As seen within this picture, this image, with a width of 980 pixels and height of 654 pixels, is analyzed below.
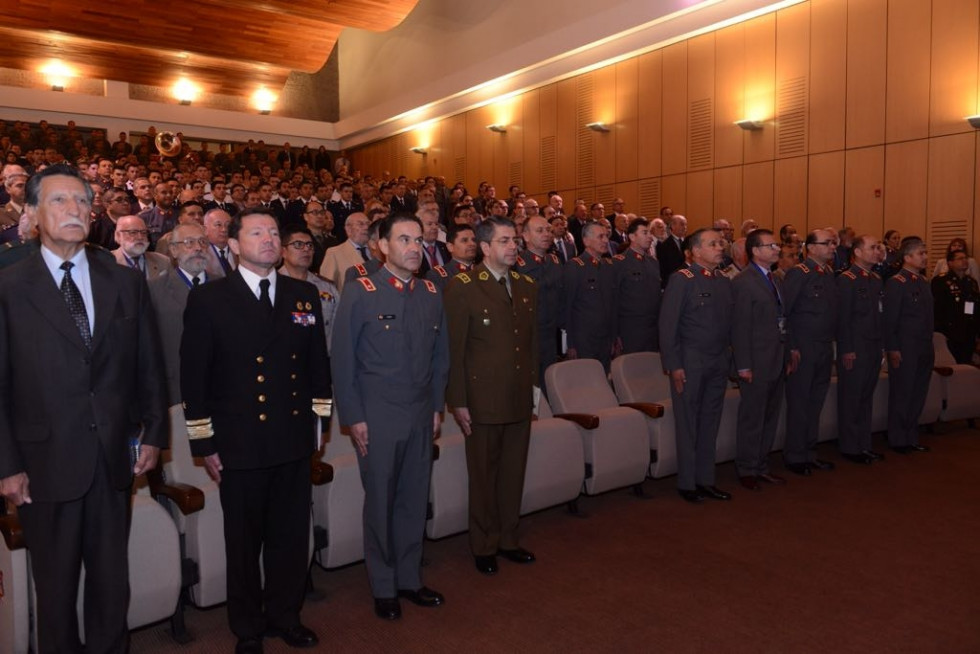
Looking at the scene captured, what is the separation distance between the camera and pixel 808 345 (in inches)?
196

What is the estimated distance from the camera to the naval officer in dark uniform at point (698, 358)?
430 cm

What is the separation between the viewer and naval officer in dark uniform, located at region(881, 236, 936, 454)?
5520 millimetres

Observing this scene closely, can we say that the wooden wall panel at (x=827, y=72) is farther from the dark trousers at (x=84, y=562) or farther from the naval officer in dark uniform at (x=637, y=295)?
the dark trousers at (x=84, y=562)

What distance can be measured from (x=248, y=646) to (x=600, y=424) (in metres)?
2.18

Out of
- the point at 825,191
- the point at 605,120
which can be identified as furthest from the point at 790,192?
the point at 605,120

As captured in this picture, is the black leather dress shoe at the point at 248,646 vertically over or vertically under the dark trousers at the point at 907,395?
under

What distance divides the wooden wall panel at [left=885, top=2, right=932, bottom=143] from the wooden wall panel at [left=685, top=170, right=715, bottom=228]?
2.55 metres

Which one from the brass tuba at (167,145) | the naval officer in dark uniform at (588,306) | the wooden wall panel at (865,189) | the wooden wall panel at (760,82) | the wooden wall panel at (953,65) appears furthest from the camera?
the brass tuba at (167,145)

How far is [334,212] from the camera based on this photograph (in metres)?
9.09

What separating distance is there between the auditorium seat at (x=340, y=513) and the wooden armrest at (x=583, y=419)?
1.33 meters

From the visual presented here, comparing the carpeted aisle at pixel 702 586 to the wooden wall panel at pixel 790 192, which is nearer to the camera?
the carpeted aisle at pixel 702 586

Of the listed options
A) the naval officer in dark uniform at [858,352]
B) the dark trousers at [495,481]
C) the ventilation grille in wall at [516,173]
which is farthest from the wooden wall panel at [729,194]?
the dark trousers at [495,481]

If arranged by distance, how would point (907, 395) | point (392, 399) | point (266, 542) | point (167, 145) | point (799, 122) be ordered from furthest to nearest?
1. point (167, 145)
2. point (799, 122)
3. point (907, 395)
4. point (392, 399)
5. point (266, 542)

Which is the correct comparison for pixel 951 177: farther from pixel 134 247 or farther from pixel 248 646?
pixel 248 646
